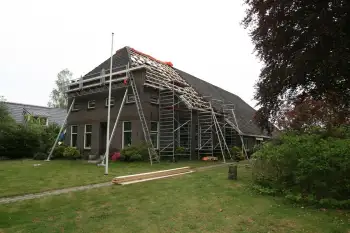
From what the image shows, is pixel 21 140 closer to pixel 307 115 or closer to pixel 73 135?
pixel 73 135

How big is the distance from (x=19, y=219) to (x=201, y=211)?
4.11 metres

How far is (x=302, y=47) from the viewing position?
8.91 metres

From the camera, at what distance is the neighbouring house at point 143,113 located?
19.3m

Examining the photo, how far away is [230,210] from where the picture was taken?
274 inches

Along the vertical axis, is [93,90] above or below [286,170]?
above

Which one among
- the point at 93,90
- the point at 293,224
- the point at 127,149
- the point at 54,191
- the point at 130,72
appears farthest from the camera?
the point at 93,90

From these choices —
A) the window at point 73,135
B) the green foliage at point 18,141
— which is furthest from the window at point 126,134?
the green foliage at point 18,141

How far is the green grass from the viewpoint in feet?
19.0

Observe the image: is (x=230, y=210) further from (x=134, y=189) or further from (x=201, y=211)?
(x=134, y=189)

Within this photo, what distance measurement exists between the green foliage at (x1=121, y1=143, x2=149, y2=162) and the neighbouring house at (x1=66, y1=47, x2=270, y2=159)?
3.30ft

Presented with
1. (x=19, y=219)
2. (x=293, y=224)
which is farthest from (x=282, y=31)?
(x=19, y=219)

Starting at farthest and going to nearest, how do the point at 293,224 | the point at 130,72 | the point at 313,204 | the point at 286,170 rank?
the point at 130,72 → the point at 286,170 → the point at 313,204 → the point at 293,224

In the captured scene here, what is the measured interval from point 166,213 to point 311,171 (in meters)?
4.01

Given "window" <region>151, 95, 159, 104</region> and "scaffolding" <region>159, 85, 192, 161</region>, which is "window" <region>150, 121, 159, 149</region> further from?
"window" <region>151, 95, 159, 104</region>
